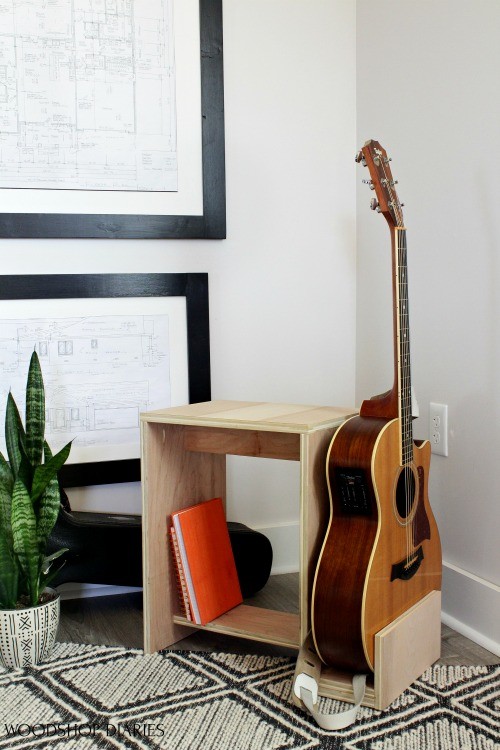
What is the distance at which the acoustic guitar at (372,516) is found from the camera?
1400 mm

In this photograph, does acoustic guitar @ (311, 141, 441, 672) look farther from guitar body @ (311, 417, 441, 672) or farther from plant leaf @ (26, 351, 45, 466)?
plant leaf @ (26, 351, 45, 466)

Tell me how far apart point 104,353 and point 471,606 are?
108 cm

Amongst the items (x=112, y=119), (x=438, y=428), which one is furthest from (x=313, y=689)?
(x=112, y=119)

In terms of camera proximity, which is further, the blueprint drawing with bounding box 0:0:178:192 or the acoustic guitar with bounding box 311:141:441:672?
the blueprint drawing with bounding box 0:0:178:192

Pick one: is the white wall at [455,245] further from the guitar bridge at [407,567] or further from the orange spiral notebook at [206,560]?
the orange spiral notebook at [206,560]

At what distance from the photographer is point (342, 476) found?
142 cm

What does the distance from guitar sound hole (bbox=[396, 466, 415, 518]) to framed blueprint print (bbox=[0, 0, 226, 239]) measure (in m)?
0.88

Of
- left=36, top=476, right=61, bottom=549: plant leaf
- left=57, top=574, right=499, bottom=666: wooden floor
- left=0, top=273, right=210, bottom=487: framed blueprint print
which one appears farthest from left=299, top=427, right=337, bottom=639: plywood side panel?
left=0, top=273, right=210, bottom=487: framed blueprint print

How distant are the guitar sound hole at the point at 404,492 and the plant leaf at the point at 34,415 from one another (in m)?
0.77

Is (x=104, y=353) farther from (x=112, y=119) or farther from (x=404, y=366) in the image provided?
(x=404, y=366)

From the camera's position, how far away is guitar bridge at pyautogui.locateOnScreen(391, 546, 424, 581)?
148 cm

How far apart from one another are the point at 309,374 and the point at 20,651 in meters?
1.06

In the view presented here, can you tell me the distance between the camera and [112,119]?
6.44ft

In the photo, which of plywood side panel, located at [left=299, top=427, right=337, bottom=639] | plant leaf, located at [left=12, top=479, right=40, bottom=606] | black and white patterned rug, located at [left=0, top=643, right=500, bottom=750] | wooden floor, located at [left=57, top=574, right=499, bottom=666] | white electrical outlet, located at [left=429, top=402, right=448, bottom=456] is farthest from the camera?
white electrical outlet, located at [left=429, top=402, right=448, bottom=456]
